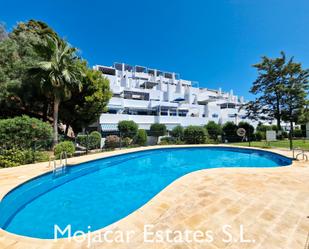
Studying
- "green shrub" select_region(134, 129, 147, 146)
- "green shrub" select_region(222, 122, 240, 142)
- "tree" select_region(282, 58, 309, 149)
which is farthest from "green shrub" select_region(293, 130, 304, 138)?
"green shrub" select_region(134, 129, 147, 146)

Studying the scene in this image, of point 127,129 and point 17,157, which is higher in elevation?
point 127,129

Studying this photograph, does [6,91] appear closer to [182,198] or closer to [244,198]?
[182,198]

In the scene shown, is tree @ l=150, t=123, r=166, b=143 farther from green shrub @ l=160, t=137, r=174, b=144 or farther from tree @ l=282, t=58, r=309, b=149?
tree @ l=282, t=58, r=309, b=149

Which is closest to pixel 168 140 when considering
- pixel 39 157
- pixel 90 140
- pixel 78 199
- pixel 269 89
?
pixel 90 140

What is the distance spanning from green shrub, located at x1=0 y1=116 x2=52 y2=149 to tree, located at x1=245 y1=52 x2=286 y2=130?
34362 mm

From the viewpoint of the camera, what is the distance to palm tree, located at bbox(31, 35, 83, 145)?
622 inches

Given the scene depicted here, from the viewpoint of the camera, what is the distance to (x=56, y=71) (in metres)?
16.1

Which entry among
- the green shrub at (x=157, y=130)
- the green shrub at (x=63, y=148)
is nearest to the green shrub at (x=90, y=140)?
the green shrub at (x=63, y=148)

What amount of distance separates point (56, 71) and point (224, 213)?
57.9ft

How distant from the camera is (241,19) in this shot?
17.7 meters

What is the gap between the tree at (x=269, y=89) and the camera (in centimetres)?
2959

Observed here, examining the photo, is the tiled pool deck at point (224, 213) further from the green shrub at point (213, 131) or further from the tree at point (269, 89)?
the tree at point (269, 89)

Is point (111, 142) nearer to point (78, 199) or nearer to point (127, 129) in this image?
point (127, 129)

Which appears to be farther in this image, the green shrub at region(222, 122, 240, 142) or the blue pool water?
the green shrub at region(222, 122, 240, 142)
